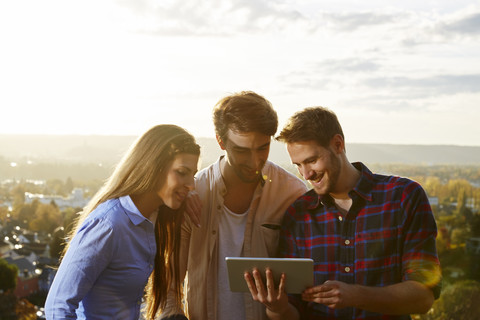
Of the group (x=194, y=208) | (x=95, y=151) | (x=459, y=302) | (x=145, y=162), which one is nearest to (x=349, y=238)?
(x=194, y=208)

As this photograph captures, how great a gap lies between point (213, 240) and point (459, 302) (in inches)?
1144

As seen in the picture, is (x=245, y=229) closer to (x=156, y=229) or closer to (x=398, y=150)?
(x=156, y=229)

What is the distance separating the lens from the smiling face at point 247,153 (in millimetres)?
3316

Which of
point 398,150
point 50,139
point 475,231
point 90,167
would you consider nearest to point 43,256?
point 90,167

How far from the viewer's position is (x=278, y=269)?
2645 mm

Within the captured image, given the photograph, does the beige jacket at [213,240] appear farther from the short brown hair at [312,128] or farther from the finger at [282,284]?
the finger at [282,284]

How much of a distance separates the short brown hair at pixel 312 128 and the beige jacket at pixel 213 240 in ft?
1.70

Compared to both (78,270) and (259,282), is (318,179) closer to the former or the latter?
(259,282)

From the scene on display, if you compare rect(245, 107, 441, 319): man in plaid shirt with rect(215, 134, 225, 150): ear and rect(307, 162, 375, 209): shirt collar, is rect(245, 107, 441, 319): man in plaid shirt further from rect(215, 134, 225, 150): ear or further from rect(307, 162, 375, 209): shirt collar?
rect(215, 134, 225, 150): ear

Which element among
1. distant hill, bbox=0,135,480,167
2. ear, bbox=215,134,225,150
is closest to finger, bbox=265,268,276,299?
ear, bbox=215,134,225,150

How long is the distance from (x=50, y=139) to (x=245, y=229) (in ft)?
187

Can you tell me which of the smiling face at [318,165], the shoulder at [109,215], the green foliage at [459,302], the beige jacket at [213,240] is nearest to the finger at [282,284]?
the smiling face at [318,165]

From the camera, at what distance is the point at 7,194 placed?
50.0 metres

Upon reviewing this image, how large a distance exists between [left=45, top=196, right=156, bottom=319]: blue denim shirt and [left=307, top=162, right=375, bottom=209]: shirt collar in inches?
36.7
